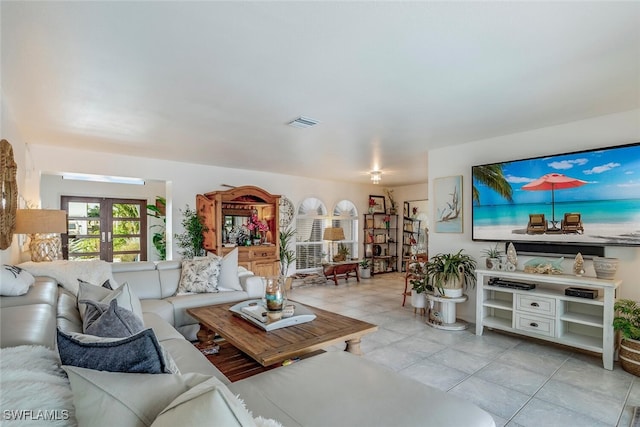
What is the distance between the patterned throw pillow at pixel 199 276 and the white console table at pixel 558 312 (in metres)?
3.17

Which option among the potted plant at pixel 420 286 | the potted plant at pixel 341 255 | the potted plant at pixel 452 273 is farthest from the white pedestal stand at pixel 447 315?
the potted plant at pixel 341 255

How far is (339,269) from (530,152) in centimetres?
442

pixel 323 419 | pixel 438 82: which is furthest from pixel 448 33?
pixel 323 419

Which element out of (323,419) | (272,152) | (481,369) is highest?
(272,152)

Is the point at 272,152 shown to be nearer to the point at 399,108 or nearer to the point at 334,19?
the point at 399,108

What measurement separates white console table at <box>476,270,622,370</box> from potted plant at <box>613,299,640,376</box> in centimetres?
7

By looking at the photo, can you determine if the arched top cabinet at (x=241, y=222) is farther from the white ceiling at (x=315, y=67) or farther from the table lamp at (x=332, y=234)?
the white ceiling at (x=315, y=67)

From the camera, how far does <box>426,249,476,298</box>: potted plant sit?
3.96 metres

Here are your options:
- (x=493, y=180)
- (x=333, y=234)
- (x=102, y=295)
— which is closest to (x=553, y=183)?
(x=493, y=180)

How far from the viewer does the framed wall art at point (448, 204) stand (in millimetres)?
4242

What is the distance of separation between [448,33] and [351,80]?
75cm

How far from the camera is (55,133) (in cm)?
372

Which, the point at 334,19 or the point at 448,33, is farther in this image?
the point at 448,33

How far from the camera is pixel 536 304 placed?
329 centimetres
